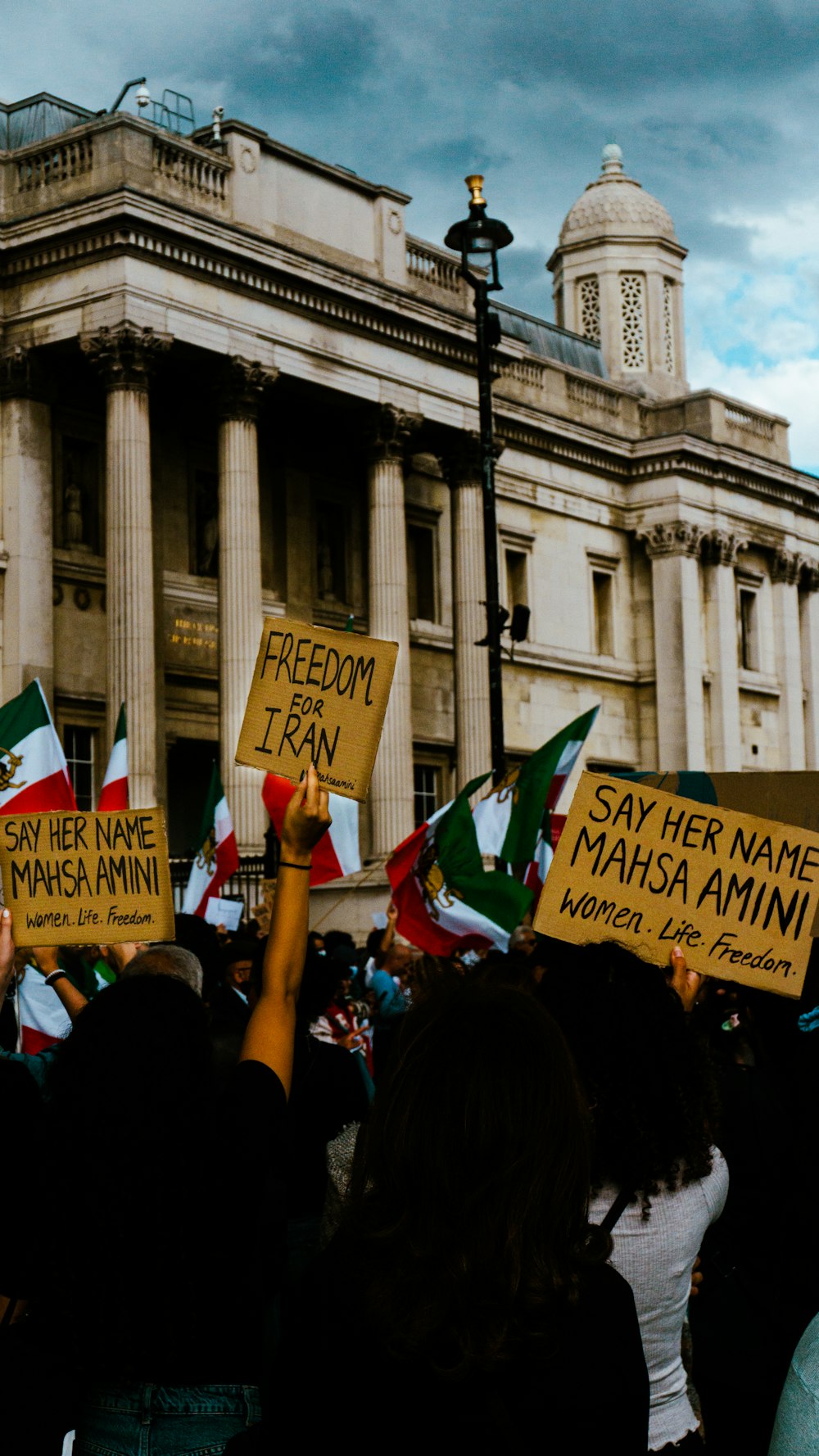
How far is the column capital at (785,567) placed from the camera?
139ft

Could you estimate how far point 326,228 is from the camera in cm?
2952

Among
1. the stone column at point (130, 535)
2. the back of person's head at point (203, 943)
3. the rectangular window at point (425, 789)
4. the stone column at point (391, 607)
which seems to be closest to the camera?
the back of person's head at point (203, 943)

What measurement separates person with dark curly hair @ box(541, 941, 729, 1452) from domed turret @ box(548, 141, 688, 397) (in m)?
39.4

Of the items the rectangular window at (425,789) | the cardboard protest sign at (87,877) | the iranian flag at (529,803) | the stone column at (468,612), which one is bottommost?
the cardboard protest sign at (87,877)

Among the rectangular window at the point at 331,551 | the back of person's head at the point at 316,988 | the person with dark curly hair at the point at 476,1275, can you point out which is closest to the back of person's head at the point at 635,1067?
the person with dark curly hair at the point at 476,1275

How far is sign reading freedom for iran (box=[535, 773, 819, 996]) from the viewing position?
559cm

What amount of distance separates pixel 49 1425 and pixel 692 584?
1445 inches

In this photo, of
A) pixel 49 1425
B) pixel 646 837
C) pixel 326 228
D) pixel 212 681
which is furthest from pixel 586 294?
pixel 49 1425

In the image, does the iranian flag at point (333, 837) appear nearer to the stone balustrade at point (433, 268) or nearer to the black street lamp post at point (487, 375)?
the black street lamp post at point (487, 375)

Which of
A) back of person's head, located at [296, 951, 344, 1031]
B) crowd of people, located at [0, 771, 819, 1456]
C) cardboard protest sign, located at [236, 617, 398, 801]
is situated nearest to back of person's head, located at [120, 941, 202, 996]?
crowd of people, located at [0, 771, 819, 1456]

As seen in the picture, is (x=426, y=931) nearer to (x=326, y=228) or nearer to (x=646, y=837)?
(x=646, y=837)

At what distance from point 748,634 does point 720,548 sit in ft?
9.42

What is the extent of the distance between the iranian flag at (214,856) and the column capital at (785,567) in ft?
94.1

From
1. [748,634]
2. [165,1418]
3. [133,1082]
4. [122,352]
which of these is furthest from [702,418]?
[165,1418]
